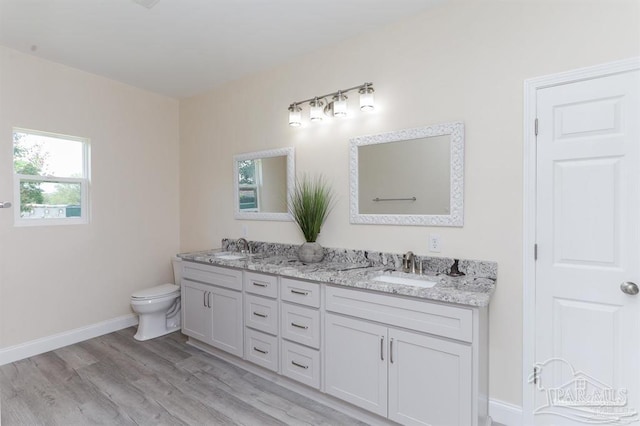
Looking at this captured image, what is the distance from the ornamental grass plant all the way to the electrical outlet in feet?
2.77

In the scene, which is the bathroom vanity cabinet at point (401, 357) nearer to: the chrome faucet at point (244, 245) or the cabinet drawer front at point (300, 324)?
the cabinet drawer front at point (300, 324)

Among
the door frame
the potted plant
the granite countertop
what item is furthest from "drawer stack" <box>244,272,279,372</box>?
the door frame

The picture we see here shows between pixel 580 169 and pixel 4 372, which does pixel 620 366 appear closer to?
pixel 580 169

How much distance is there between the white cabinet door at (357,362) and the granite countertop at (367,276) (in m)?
0.25

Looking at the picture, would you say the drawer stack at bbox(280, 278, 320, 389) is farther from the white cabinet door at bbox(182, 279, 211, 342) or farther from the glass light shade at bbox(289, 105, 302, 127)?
the glass light shade at bbox(289, 105, 302, 127)

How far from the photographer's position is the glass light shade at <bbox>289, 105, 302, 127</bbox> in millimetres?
2715

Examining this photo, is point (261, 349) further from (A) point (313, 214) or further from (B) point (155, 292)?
(B) point (155, 292)

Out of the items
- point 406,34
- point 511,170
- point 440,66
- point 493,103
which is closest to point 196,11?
point 406,34

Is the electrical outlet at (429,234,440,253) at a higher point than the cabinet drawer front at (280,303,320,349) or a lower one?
higher

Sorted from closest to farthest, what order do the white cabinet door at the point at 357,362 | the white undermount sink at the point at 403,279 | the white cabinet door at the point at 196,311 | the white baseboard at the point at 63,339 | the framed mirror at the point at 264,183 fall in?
the white cabinet door at the point at 357,362
the white undermount sink at the point at 403,279
the white baseboard at the point at 63,339
the white cabinet door at the point at 196,311
the framed mirror at the point at 264,183

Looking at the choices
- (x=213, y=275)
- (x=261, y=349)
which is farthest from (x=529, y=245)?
(x=213, y=275)

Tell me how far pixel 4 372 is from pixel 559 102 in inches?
169

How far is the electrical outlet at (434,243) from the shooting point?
2090 mm

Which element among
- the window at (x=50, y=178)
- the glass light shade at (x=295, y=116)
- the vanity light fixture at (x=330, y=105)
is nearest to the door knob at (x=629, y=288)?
the vanity light fixture at (x=330, y=105)
